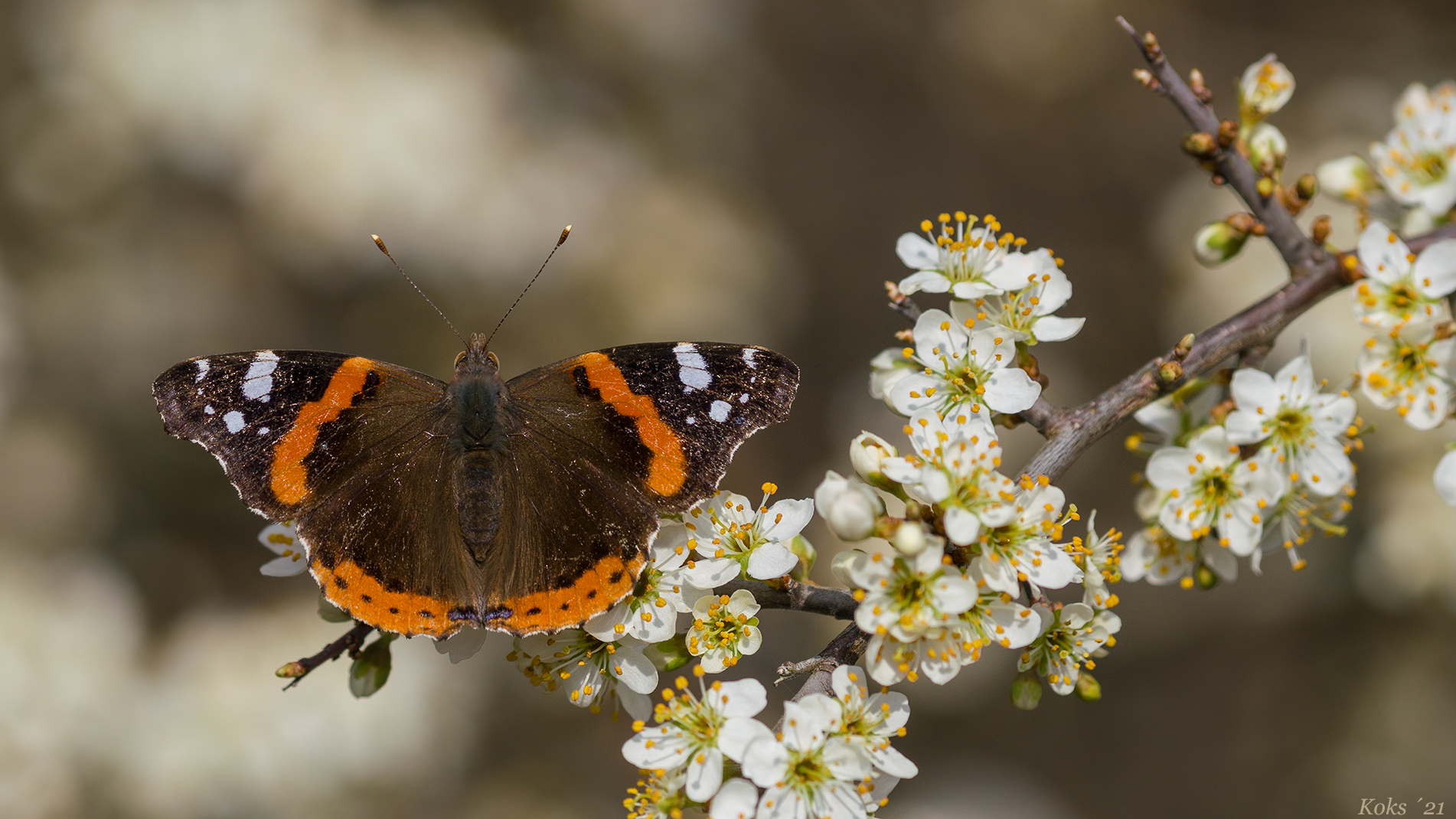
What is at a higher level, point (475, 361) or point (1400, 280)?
point (1400, 280)

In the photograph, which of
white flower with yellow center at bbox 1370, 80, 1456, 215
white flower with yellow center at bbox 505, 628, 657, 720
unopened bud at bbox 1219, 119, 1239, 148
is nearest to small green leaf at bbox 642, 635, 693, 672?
white flower with yellow center at bbox 505, 628, 657, 720

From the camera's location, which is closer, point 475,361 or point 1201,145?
point 1201,145

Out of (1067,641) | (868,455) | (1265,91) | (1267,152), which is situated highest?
(1265,91)

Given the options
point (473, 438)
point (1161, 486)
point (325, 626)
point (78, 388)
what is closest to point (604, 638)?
point (473, 438)

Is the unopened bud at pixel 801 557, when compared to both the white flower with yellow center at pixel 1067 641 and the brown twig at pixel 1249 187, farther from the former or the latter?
the brown twig at pixel 1249 187

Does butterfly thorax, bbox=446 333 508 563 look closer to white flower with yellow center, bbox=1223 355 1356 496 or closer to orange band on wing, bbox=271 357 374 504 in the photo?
orange band on wing, bbox=271 357 374 504

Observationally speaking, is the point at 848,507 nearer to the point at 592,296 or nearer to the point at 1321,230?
the point at 1321,230

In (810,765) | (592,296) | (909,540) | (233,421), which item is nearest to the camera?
(909,540)

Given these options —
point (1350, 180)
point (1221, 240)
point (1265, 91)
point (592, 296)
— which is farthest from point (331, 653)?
point (592, 296)
